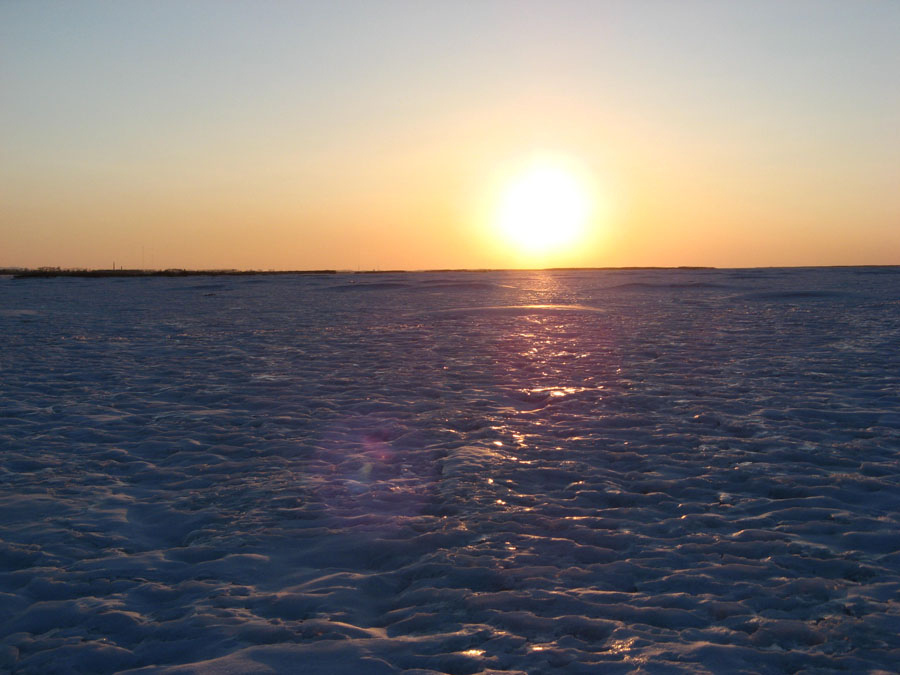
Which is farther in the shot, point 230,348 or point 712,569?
point 230,348

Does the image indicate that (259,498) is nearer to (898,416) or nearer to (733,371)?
(898,416)

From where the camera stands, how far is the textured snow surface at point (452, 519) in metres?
4.92

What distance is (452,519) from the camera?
7238mm

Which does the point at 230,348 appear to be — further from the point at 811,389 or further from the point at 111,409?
the point at 811,389

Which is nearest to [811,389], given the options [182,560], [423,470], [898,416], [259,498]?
[898,416]

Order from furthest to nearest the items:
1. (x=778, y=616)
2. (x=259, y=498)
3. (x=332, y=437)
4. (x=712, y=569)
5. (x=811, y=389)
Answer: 1. (x=811, y=389)
2. (x=332, y=437)
3. (x=259, y=498)
4. (x=712, y=569)
5. (x=778, y=616)

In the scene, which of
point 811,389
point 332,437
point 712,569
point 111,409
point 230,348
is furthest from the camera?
point 230,348

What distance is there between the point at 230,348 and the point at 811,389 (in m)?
15.5

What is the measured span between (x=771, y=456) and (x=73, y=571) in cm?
832

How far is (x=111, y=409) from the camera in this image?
1243cm

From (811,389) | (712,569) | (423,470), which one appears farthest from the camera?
(811,389)

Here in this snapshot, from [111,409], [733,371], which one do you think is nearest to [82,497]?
[111,409]

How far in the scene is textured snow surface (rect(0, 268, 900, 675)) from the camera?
492cm

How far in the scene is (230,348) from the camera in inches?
806
